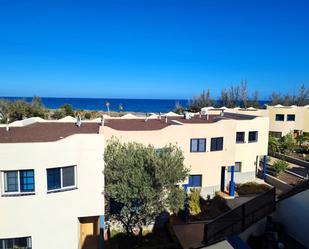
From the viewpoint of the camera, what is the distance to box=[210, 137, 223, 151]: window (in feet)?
82.1

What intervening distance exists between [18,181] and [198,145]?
1497 centimetres

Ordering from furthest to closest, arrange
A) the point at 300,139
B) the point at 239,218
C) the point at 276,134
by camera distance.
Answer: the point at 276,134 < the point at 300,139 < the point at 239,218

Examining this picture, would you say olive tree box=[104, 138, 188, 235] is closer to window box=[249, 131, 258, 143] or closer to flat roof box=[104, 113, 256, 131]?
flat roof box=[104, 113, 256, 131]

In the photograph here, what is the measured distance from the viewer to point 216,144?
25.3 m

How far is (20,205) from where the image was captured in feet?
48.1

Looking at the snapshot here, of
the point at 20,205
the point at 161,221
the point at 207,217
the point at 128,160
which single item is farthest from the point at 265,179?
the point at 20,205

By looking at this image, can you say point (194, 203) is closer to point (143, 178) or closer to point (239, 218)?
point (143, 178)

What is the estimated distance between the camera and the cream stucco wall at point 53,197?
14492 millimetres

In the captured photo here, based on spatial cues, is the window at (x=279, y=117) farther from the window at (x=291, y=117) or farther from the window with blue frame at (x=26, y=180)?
the window with blue frame at (x=26, y=180)

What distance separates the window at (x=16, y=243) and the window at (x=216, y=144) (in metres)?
16.3

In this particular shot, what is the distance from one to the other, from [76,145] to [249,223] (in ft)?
33.2

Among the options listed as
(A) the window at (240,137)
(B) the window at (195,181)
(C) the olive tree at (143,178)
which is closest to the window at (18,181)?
(C) the olive tree at (143,178)

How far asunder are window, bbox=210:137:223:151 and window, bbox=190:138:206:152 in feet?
3.07

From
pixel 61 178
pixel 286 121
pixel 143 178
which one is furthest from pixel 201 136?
pixel 286 121
